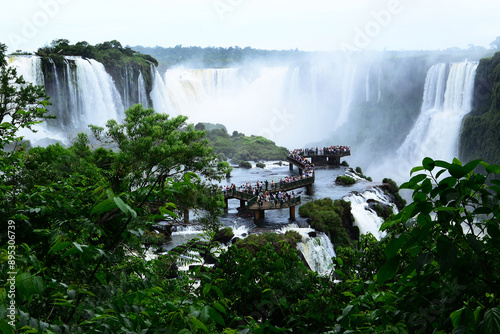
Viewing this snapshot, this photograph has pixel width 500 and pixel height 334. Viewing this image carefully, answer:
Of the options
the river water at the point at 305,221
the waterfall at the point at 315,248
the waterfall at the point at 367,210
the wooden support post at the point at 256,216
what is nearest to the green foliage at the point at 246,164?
the river water at the point at 305,221

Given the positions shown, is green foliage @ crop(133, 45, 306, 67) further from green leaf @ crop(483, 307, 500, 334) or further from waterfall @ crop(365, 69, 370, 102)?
green leaf @ crop(483, 307, 500, 334)

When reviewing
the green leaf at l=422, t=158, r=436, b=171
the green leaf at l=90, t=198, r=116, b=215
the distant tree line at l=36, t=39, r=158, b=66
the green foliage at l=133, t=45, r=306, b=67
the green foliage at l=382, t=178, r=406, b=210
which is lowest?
the green foliage at l=382, t=178, r=406, b=210

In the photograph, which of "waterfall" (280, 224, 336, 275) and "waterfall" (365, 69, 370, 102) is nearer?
"waterfall" (280, 224, 336, 275)

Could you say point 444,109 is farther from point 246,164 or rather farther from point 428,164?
point 428,164

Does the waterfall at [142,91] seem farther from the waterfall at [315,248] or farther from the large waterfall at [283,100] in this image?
the waterfall at [315,248]

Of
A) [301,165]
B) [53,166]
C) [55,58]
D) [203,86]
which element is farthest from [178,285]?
[203,86]

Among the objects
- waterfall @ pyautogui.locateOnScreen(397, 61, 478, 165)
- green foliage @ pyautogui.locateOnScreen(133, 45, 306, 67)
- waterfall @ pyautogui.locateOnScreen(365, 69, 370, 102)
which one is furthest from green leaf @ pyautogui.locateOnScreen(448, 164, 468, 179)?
green foliage @ pyautogui.locateOnScreen(133, 45, 306, 67)
